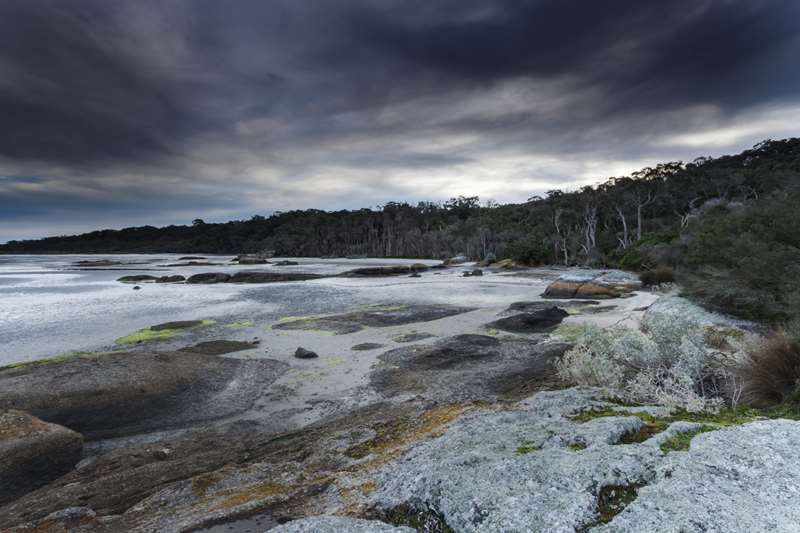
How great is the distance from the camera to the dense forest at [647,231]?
45.8 feet

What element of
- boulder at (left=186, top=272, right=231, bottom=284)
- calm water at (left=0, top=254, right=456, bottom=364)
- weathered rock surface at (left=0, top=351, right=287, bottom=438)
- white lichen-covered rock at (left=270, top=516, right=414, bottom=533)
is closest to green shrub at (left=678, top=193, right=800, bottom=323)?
white lichen-covered rock at (left=270, top=516, right=414, bottom=533)

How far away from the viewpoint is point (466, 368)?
37.1 ft

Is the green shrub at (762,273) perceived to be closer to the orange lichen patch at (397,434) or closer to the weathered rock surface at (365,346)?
the orange lichen patch at (397,434)

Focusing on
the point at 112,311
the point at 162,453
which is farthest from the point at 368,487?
the point at 112,311

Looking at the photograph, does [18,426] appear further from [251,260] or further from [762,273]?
[251,260]

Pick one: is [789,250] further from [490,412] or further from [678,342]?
[490,412]

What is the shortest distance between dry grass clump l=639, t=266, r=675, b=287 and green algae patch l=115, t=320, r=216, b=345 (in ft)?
92.0

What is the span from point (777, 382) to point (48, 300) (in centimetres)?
3801

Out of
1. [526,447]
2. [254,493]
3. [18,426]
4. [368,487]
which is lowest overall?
[18,426]

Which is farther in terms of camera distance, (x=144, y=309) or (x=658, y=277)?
(x=658, y=277)

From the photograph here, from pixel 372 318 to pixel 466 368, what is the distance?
9.07 metres

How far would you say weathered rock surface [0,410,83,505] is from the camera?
6.33 metres

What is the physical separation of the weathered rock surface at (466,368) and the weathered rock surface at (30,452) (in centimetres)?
586

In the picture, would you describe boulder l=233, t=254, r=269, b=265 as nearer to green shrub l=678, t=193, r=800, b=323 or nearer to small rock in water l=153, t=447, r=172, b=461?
green shrub l=678, t=193, r=800, b=323
